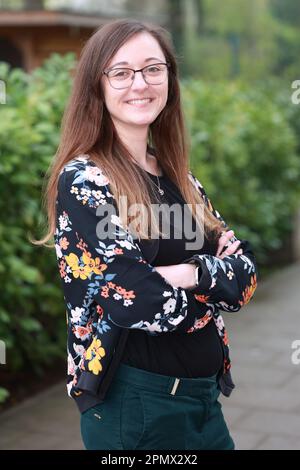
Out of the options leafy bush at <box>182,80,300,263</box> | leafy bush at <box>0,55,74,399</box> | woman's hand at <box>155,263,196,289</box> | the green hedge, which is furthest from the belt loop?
leafy bush at <box>182,80,300,263</box>

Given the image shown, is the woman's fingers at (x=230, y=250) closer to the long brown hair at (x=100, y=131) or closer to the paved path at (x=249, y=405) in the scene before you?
the long brown hair at (x=100, y=131)

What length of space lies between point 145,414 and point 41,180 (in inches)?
112

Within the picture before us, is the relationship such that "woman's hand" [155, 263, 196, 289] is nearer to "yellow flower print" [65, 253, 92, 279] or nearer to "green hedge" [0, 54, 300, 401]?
"yellow flower print" [65, 253, 92, 279]

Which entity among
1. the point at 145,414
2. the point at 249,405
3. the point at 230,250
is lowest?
the point at 249,405

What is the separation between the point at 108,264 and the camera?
2322mm

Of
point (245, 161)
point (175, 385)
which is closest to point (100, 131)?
point (175, 385)

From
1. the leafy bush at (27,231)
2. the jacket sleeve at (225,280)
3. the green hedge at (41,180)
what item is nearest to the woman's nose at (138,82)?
the jacket sleeve at (225,280)

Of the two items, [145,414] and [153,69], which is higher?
[153,69]

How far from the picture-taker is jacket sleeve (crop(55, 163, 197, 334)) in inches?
91.0

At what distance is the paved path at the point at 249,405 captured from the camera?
436 cm

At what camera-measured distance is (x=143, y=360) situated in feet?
8.00

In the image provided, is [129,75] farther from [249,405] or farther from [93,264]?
[249,405]
